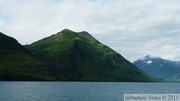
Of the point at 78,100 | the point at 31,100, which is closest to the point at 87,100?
the point at 78,100

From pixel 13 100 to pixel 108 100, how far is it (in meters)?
34.1

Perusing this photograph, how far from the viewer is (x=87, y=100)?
11100 centimetres

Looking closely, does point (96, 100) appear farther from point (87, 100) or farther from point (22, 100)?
point (22, 100)

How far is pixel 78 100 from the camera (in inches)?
4336

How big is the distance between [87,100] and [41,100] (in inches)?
648

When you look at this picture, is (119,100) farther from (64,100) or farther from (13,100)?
(13,100)

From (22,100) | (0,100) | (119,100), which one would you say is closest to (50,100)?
(22,100)

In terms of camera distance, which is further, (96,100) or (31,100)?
(96,100)

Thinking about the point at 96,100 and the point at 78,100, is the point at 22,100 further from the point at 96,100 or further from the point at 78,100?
the point at 96,100

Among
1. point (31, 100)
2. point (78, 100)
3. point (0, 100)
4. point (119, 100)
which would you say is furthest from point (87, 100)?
point (0, 100)

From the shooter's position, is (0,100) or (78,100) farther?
(78,100)

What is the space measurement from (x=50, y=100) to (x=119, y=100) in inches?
991

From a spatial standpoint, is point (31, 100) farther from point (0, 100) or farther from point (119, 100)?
point (119, 100)

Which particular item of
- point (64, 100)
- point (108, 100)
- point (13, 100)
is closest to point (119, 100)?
point (108, 100)
